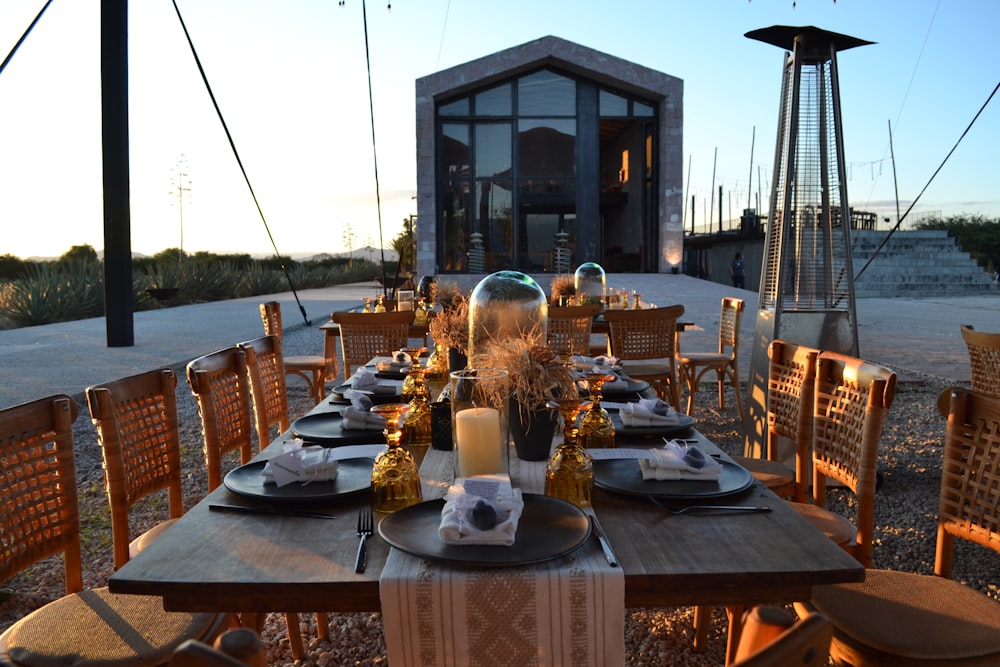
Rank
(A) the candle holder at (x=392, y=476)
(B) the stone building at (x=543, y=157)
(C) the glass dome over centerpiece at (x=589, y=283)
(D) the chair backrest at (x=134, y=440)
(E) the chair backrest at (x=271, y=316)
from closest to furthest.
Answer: (A) the candle holder at (x=392, y=476) < (D) the chair backrest at (x=134, y=440) < (E) the chair backrest at (x=271, y=316) < (C) the glass dome over centerpiece at (x=589, y=283) < (B) the stone building at (x=543, y=157)

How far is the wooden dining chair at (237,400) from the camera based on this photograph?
6.79 feet

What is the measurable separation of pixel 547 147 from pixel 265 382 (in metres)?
16.1

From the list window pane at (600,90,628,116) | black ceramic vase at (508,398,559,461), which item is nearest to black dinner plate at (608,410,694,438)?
black ceramic vase at (508,398,559,461)

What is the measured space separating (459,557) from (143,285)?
16.8 m

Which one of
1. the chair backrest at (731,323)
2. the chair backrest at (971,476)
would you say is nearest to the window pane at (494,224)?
the chair backrest at (731,323)

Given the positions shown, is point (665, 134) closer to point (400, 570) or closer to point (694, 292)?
point (694, 292)

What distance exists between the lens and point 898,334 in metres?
9.52

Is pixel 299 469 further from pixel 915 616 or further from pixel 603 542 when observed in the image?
pixel 915 616

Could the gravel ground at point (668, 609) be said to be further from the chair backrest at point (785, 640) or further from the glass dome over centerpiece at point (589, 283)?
the chair backrest at point (785, 640)

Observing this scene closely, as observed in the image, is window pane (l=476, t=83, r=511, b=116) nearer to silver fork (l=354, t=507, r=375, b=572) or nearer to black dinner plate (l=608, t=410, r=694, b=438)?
black dinner plate (l=608, t=410, r=694, b=438)

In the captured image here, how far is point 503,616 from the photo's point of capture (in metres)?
1.02

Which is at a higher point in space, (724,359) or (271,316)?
(271,316)

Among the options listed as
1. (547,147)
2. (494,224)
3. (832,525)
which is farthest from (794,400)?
(547,147)

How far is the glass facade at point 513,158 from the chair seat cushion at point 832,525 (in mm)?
15399
